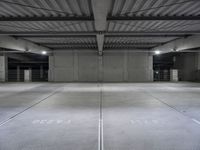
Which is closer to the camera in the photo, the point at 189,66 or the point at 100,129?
the point at 100,129

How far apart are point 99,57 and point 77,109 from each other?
45.7ft

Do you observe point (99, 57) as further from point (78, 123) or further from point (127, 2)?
point (78, 123)

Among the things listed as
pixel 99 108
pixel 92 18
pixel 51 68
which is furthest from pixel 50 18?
pixel 51 68

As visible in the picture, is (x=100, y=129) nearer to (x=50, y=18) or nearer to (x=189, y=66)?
(x=50, y=18)

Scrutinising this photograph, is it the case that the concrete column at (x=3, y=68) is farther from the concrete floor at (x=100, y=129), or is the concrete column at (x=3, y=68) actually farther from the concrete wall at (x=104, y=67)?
the concrete floor at (x=100, y=129)

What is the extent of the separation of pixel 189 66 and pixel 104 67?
30.2ft

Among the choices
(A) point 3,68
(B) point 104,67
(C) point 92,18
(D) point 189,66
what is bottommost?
(A) point 3,68

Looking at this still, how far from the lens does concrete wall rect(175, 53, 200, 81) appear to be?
20469 mm

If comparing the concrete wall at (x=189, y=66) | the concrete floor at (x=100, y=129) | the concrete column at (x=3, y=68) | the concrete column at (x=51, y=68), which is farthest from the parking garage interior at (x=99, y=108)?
the concrete wall at (x=189, y=66)

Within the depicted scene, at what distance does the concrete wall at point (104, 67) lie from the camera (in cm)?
2028

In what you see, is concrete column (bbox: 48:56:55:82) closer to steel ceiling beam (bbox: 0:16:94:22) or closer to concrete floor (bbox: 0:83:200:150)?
steel ceiling beam (bbox: 0:16:94:22)

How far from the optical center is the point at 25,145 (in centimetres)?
345

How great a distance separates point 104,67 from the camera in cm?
2033

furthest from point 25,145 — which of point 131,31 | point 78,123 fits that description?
point 131,31
